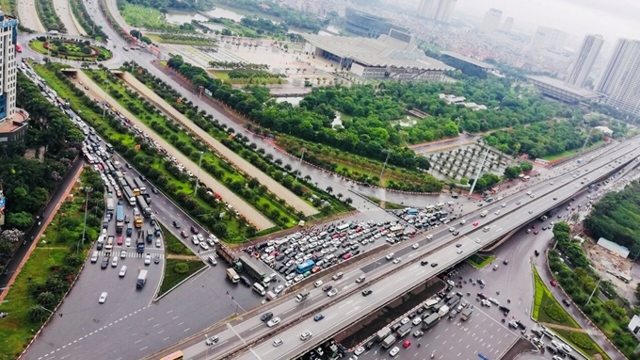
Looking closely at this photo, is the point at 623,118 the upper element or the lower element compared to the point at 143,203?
upper

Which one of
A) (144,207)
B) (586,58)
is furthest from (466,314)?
(586,58)

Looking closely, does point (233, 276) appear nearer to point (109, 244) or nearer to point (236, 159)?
point (109, 244)

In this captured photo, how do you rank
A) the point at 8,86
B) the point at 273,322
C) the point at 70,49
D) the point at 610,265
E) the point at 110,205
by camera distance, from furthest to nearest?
the point at 70,49
the point at 610,265
the point at 8,86
the point at 110,205
the point at 273,322

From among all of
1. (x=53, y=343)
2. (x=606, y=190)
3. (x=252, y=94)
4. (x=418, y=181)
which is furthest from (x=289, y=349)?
(x=606, y=190)

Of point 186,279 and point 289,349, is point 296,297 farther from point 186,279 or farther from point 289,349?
point 186,279

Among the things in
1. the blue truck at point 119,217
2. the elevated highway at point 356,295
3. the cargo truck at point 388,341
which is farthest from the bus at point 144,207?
the cargo truck at point 388,341

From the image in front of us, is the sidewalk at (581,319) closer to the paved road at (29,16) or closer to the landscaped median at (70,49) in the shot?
the landscaped median at (70,49)
